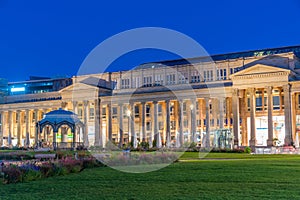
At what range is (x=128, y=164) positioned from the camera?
35.8 metres

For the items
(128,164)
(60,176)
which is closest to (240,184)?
(60,176)

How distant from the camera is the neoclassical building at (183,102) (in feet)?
278

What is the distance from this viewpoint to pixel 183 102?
320 ft

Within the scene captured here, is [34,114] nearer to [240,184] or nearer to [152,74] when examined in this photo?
[152,74]

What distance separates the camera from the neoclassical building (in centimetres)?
8475

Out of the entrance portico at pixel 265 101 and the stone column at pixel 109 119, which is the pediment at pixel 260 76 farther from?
the stone column at pixel 109 119

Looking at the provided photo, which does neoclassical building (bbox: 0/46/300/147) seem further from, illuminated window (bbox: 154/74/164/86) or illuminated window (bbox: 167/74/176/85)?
A: illuminated window (bbox: 154/74/164/86)

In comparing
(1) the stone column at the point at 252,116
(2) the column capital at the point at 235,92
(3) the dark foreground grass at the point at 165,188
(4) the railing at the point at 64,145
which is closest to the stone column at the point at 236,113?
(2) the column capital at the point at 235,92

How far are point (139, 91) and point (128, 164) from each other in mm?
67913

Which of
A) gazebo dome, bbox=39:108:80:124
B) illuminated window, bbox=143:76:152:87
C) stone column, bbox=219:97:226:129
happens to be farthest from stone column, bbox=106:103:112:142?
gazebo dome, bbox=39:108:80:124

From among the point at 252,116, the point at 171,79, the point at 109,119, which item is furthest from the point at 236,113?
the point at 109,119

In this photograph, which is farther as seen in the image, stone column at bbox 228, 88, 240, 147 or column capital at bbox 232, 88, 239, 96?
column capital at bbox 232, 88, 239, 96

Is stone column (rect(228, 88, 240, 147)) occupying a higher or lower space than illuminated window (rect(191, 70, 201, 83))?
lower

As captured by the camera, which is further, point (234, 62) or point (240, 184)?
point (234, 62)
